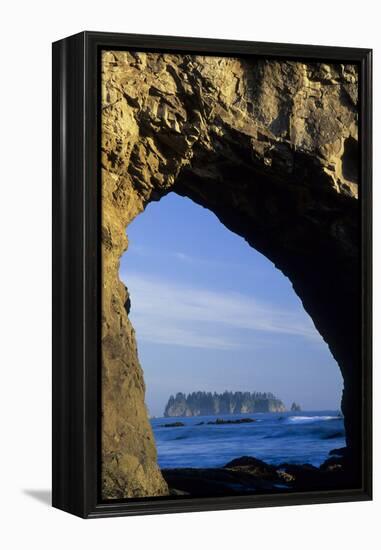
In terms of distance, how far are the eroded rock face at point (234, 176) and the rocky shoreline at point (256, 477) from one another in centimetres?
21

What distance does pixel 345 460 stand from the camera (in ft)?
44.0

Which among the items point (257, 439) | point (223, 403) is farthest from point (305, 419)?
point (223, 403)

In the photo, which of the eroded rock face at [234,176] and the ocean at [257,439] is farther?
the ocean at [257,439]

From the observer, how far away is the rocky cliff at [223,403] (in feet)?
44.1

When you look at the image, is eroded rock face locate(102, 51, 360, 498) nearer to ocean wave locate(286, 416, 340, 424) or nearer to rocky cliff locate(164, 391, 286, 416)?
ocean wave locate(286, 416, 340, 424)

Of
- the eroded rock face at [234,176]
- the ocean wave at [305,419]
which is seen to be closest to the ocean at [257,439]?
the ocean wave at [305,419]

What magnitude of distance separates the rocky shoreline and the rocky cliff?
1.68ft

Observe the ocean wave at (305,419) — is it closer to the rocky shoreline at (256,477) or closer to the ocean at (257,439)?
the ocean at (257,439)

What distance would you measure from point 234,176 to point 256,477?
8.56 ft

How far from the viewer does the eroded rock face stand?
41.1 ft

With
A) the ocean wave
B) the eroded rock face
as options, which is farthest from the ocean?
the eroded rock face

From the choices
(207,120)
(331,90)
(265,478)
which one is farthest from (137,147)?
(265,478)

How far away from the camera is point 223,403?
1357 centimetres

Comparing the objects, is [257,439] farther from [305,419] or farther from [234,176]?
[234,176]
